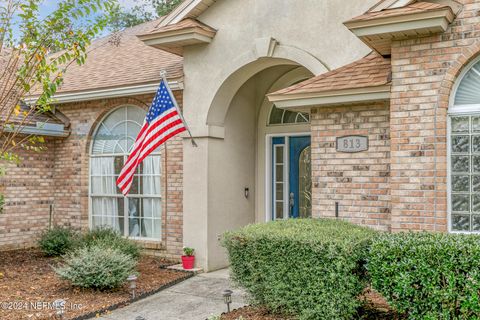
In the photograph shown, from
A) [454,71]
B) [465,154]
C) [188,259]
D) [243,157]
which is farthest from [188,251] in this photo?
[454,71]

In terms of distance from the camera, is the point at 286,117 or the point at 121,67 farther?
the point at 121,67

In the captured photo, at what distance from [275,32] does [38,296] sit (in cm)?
565

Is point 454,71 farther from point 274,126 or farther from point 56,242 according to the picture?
point 56,242

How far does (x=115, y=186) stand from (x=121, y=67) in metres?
2.77

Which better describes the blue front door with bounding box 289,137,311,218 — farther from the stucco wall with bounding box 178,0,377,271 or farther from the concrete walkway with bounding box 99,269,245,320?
the concrete walkway with bounding box 99,269,245,320

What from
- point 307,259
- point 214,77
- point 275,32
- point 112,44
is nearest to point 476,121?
point 307,259

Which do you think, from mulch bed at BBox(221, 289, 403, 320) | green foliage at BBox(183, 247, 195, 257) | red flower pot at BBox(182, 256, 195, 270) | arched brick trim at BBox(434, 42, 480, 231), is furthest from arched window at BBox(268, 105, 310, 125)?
mulch bed at BBox(221, 289, 403, 320)

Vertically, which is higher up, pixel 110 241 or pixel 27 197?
pixel 27 197

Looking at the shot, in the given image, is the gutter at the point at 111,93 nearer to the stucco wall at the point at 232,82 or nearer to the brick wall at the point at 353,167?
the stucco wall at the point at 232,82

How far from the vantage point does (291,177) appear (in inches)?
399

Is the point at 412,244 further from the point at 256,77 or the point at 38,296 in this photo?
the point at 256,77

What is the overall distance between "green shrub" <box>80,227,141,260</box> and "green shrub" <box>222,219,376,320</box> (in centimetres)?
339

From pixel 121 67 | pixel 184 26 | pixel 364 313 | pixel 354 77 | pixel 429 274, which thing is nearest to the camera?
pixel 429 274

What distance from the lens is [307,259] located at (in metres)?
5.12
